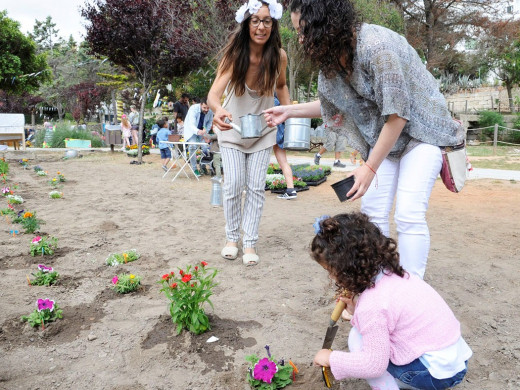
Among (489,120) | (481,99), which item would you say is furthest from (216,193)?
(481,99)

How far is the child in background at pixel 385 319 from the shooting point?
1.53 metres

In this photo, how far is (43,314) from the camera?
2.44 metres

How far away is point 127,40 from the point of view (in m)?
10.7

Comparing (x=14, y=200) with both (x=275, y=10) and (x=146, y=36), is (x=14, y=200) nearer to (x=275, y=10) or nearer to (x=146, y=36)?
(x=275, y=10)

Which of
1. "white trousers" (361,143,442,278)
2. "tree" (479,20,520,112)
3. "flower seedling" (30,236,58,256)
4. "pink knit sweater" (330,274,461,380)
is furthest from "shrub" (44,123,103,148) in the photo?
"tree" (479,20,520,112)

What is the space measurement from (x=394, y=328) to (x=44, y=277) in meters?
2.47

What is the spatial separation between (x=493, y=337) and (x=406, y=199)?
887 millimetres

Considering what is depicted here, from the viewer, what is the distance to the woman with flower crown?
9.86ft

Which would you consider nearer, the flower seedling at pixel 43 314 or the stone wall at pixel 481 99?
the flower seedling at pixel 43 314

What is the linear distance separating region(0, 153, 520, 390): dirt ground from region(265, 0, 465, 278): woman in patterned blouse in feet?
2.27

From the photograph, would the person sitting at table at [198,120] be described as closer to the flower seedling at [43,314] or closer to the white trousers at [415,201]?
the flower seedling at [43,314]

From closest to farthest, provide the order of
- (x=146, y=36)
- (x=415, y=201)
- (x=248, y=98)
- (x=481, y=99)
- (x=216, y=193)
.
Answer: (x=415, y=201) < (x=248, y=98) < (x=216, y=193) < (x=146, y=36) < (x=481, y=99)

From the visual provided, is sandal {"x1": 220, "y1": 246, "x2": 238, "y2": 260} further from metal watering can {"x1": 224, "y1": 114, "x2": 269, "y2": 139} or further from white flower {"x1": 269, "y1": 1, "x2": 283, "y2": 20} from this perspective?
white flower {"x1": 269, "y1": 1, "x2": 283, "y2": 20}

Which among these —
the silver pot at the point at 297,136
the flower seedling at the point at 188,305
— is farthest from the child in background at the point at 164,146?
the flower seedling at the point at 188,305
